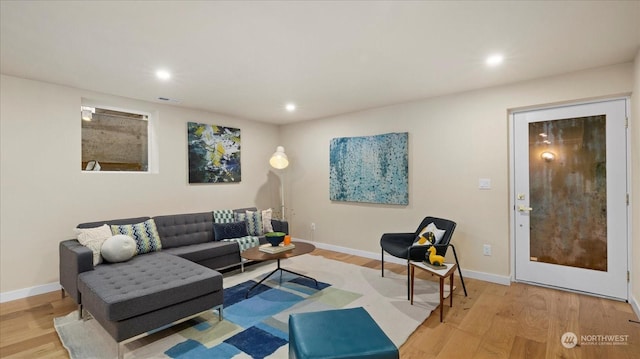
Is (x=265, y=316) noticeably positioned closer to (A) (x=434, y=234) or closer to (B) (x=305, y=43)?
(A) (x=434, y=234)

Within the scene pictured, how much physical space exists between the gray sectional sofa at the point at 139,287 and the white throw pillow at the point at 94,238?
0.23 ft

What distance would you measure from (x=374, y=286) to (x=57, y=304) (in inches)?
134

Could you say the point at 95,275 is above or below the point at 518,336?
above

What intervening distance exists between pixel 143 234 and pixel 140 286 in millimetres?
1360

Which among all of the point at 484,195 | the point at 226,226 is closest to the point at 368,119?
the point at 484,195

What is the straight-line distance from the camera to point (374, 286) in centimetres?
345

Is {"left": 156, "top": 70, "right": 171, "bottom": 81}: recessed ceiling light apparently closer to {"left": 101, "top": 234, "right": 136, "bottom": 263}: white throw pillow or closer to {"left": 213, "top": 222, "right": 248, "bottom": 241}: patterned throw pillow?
{"left": 101, "top": 234, "right": 136, "bottom": 263}: white throw pillow

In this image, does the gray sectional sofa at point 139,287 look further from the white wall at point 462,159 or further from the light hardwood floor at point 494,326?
the white wall at point 462,159

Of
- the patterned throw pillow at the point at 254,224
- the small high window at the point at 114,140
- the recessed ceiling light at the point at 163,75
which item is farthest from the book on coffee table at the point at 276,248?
the small high window at the point at 114,140

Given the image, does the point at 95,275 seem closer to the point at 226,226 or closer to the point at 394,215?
the point at 226,226

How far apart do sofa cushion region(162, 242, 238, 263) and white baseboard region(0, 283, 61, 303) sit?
1.23m

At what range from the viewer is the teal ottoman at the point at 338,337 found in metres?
1.46

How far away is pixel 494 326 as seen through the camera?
2.53 metres

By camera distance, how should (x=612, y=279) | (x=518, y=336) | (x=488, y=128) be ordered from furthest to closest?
A: 1. (x=488, y=128)
2. (x=612, y=279)
3. (x=518, y=336)
